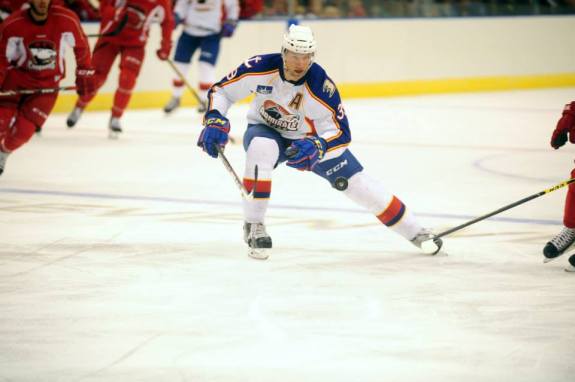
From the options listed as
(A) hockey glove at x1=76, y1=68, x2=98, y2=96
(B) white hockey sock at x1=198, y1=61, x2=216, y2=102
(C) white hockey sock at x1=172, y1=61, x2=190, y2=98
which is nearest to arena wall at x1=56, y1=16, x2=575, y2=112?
(C) white hockey sock at x1=172, y1=61, x2=190, y2=98

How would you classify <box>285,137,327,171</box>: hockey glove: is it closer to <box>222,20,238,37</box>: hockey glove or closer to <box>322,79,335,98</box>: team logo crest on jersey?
<box>322,79,335,98</box>: team logo crest on jersey

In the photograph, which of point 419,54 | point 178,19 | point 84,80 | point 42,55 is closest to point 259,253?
point 42,55

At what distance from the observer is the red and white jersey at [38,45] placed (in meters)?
6.40

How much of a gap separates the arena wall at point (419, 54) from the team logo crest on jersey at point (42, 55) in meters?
4.19

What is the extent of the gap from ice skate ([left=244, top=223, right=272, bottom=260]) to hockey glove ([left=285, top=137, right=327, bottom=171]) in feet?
Result: 1.13

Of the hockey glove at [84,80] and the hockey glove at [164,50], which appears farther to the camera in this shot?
the hockey glove at [164,50]

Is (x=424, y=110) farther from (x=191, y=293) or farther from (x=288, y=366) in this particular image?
(x=288, y=366)

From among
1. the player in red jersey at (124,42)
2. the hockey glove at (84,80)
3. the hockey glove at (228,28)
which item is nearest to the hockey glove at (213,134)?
the hockey glove at (84,80)

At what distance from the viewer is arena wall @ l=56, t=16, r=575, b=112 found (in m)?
11.5

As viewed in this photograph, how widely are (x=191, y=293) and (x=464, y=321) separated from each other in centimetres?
99

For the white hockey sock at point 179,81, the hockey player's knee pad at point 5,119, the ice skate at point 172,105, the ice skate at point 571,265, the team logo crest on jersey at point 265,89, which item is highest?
the team logo crest on jersey at point 265,89

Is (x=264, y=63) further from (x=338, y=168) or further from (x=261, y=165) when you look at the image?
(x=338, y=168)

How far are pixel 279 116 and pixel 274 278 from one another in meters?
0.73

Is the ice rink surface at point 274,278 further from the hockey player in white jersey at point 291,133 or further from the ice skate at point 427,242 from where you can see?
the hockey player in white jersey at point 291,133
